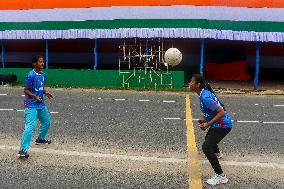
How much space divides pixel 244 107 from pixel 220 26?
892 centimetres

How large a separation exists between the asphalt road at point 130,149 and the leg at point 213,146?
341mm

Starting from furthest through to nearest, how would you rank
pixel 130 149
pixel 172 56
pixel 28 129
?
pixel 172 56, pixel 130 149, pixel 28 129

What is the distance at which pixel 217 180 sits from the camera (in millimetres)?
6730

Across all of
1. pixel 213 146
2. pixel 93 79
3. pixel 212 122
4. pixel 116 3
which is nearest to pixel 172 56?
pixel 93 79

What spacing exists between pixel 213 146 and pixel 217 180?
0.62 m

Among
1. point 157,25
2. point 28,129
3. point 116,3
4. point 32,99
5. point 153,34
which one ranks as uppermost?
point 116,3

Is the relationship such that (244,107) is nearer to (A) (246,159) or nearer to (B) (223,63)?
(A) (246,159)

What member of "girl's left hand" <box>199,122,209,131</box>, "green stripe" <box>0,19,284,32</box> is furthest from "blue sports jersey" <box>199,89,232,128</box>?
"green stripe" <box>0,19,284,32</box>

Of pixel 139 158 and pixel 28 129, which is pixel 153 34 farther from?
pixel 28 129

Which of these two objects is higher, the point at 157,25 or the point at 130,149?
the point at 157,25

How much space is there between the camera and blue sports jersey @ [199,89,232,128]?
6.77 m

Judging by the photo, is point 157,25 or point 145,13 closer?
point 157,25

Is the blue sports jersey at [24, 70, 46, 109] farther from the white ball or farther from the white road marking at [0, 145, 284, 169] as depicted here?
the white ball

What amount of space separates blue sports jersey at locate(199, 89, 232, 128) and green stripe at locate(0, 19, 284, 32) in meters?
17.3
